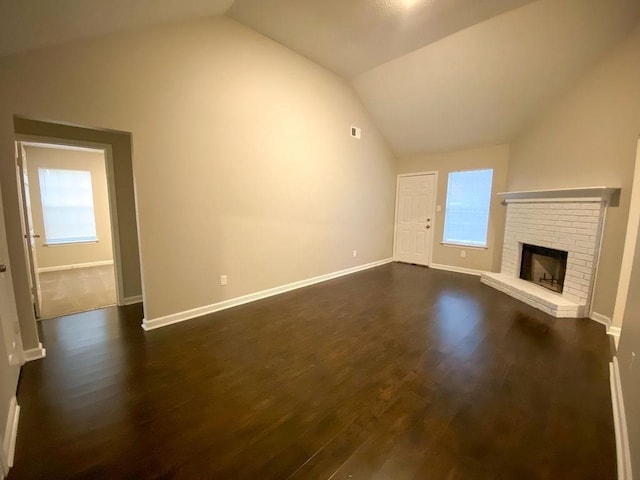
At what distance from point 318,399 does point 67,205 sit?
6602mm

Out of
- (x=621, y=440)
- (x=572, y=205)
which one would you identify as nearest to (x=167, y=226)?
(x=621, y=440)

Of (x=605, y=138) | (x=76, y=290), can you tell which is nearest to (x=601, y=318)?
(x=605, y=138)

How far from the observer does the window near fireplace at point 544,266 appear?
3.87 m

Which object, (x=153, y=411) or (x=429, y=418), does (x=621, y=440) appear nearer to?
(x=429, y=418)

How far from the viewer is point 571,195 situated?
3512 millimetres

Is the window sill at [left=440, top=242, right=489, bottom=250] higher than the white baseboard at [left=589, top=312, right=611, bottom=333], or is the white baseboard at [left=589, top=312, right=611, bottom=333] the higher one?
the window sill at [left=440, top=242, right=489, bottom=250]

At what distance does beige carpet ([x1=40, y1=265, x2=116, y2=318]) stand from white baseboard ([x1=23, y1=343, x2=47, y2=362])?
109 centimetres

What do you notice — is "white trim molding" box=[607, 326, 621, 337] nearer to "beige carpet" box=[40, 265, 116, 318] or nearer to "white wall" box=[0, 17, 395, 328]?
"white wall" box=[0, 17, 395, 328]

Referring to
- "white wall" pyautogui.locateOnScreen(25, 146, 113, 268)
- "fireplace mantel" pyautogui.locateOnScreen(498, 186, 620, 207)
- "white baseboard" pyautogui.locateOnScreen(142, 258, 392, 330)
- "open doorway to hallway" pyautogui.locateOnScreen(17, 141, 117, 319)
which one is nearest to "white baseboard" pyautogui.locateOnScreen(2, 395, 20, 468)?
"white baseboard" pyautogui.locateOnScreen(142, 258, 392, 330)

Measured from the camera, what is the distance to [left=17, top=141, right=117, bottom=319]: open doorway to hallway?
5.07 metres

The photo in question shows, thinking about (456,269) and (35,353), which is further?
(456,269)

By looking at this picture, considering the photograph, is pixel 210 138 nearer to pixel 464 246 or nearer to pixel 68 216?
pixel 68 216

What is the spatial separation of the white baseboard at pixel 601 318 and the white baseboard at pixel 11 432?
17.0 ft

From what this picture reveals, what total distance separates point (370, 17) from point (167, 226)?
3.32 metres
